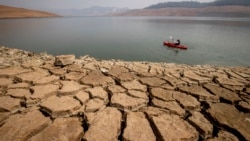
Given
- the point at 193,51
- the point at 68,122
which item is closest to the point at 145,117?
the point at 68,122

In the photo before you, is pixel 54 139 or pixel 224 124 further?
pixel 224 124

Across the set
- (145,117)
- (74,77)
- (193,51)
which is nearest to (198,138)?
(145,117)

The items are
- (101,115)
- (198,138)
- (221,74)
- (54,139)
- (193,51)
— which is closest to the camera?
(54,139)

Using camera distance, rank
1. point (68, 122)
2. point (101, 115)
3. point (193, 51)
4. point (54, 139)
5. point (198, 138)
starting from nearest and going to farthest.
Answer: point (54, 139)
point (198, 138)
point (68, 122)
point (101, 115)
point (193, 51)

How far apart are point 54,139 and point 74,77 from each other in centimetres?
155

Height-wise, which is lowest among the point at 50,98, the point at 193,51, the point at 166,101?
the point at 193,51

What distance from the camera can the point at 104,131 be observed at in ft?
5.30

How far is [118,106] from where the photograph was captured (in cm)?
205

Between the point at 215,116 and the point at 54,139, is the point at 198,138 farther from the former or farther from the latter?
the point at 54,139

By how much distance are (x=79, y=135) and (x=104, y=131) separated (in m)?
0.26

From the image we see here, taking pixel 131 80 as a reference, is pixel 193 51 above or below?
below

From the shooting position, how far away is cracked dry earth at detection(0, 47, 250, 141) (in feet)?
5.29

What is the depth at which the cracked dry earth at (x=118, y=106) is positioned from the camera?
1613mm

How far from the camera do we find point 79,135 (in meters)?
1.57
